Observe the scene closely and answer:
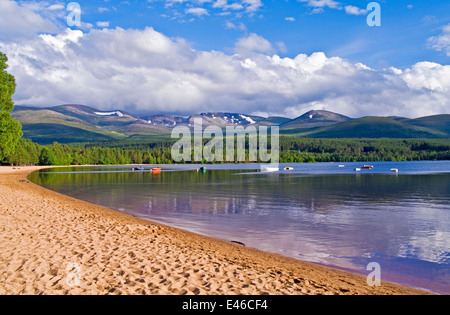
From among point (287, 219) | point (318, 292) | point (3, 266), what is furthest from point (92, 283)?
point (287, 219)

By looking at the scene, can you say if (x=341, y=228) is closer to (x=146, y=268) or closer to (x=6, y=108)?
(x=146, y=268)

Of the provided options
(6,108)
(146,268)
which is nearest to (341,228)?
(146,268)

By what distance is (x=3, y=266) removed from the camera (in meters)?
10.8

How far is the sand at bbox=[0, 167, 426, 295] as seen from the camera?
9531 millimetres

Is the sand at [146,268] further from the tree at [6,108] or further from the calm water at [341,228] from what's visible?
the tree at [6,108]

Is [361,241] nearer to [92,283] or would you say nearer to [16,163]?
[92,283]

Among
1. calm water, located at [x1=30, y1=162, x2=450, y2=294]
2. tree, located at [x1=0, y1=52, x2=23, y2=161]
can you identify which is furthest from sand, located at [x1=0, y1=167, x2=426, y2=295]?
tree, located at [x1=0, y1=52, x2=23, y2=161]

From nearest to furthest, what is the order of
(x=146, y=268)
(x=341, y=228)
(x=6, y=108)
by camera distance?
(x=146, y=268)
(x=341, y=228)
(x=6, y=108)

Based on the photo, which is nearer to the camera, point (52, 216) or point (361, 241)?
point (361, 241)

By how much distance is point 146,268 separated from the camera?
11297 mm

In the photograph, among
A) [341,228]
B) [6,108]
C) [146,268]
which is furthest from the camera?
[6,108]

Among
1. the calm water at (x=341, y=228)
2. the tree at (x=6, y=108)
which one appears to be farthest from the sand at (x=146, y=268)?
the tree at (x=6, y=108)

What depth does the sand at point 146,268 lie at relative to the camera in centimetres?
953
